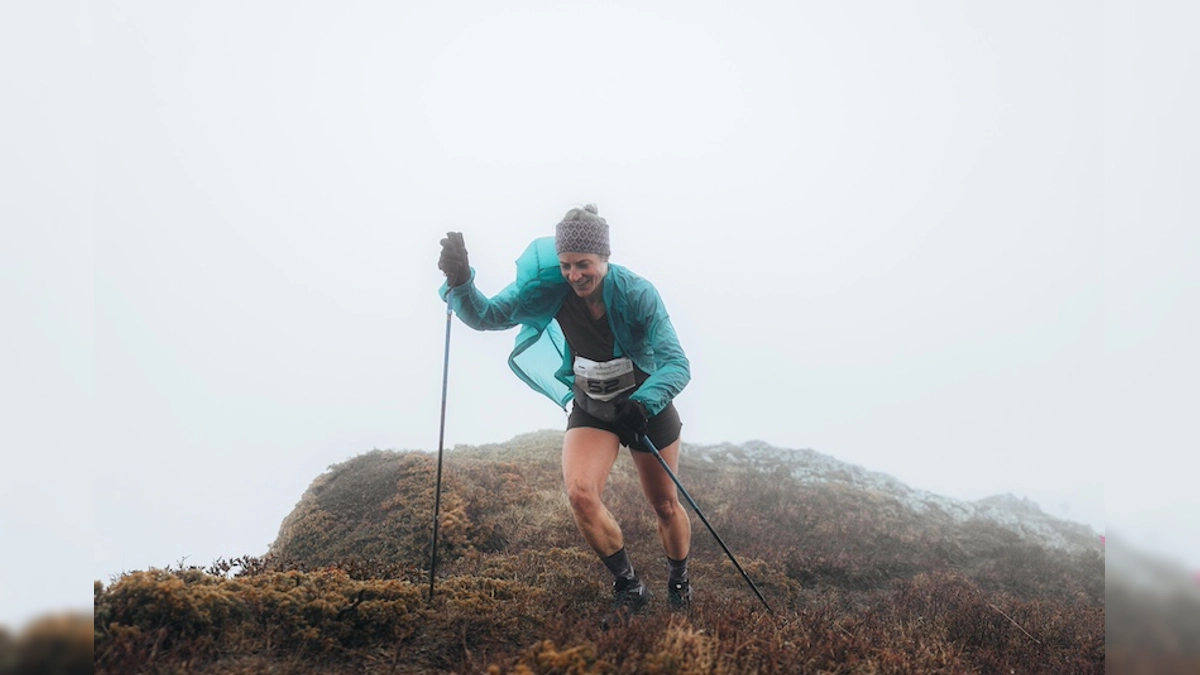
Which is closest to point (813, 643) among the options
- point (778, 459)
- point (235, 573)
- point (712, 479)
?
→ point (235, 573)

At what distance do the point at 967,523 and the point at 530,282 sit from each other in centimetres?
1333

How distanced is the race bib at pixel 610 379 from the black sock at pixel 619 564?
1.20m

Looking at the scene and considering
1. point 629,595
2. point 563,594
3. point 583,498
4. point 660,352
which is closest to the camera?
point 583,498

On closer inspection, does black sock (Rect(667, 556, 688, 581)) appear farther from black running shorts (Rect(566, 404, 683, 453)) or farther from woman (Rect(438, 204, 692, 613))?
black running shorts (Rect(566, 404, 683, 453))

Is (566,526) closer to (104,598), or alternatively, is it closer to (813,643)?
(813,643)

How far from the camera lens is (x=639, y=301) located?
5406 millimetres

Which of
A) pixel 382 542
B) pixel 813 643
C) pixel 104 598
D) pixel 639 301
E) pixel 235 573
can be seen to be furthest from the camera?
pixel 382 542

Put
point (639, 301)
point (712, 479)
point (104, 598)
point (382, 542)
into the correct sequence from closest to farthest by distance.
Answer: point (104, 598), point (639, 301), point (382, 542), point (712, 479)

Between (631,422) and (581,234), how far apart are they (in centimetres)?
144

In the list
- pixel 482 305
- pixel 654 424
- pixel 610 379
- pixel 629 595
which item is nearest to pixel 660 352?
pixel 610 379

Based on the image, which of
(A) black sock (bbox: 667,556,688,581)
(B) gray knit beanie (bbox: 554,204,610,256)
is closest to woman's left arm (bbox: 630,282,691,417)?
(B) gray knit beanie (bbox: 554,204,610,256)

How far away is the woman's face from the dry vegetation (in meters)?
2.38

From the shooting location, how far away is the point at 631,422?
5109mm

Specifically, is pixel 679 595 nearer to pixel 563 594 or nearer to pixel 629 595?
pixel 629 595
